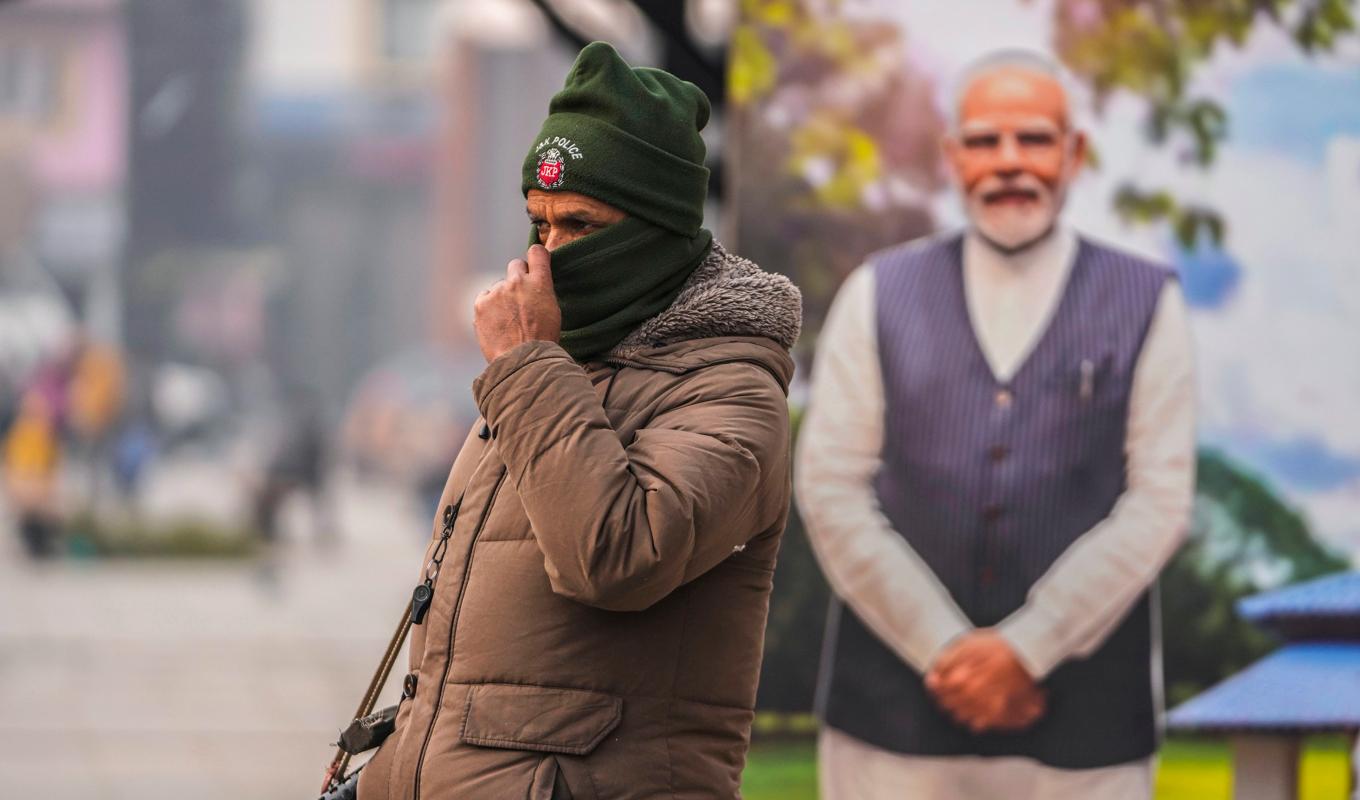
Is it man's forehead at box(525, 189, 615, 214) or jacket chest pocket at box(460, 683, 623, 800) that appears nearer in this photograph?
jacket chest pocket at box(460, 683, 623, 800)

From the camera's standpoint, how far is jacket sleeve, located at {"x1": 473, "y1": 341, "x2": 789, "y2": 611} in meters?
2.04

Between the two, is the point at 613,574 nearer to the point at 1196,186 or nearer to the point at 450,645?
the point at 450,645

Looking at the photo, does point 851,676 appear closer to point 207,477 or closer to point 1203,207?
point 1203,207

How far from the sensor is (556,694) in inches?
83.7

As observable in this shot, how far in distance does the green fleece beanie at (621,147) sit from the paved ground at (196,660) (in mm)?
5585

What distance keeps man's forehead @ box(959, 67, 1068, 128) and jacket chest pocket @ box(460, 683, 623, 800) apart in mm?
2367

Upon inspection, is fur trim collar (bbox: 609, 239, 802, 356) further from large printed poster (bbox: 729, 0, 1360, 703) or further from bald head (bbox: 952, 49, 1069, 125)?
bald head (bbox: 952, 49, 1069, 125)

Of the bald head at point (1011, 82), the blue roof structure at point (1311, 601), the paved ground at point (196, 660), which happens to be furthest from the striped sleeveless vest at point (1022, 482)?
the paved ground at point (196, 660)

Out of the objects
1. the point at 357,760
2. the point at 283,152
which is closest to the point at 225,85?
the point at 283,152

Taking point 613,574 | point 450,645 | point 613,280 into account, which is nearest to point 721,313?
point 613,280

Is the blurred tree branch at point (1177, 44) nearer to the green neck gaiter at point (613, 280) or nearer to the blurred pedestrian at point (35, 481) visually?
the green neck gaiter at point (613, 280)

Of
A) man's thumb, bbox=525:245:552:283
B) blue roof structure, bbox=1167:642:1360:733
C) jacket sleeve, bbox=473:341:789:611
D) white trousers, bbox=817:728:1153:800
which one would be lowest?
white trousers, bbox=817:728:1153:800

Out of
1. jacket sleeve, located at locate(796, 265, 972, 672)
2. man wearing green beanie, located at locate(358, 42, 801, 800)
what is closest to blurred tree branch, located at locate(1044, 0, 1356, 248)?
jacket sleeve, located at locate(796, 265, 972, 672)

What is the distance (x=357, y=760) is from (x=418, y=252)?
52.3 feet
